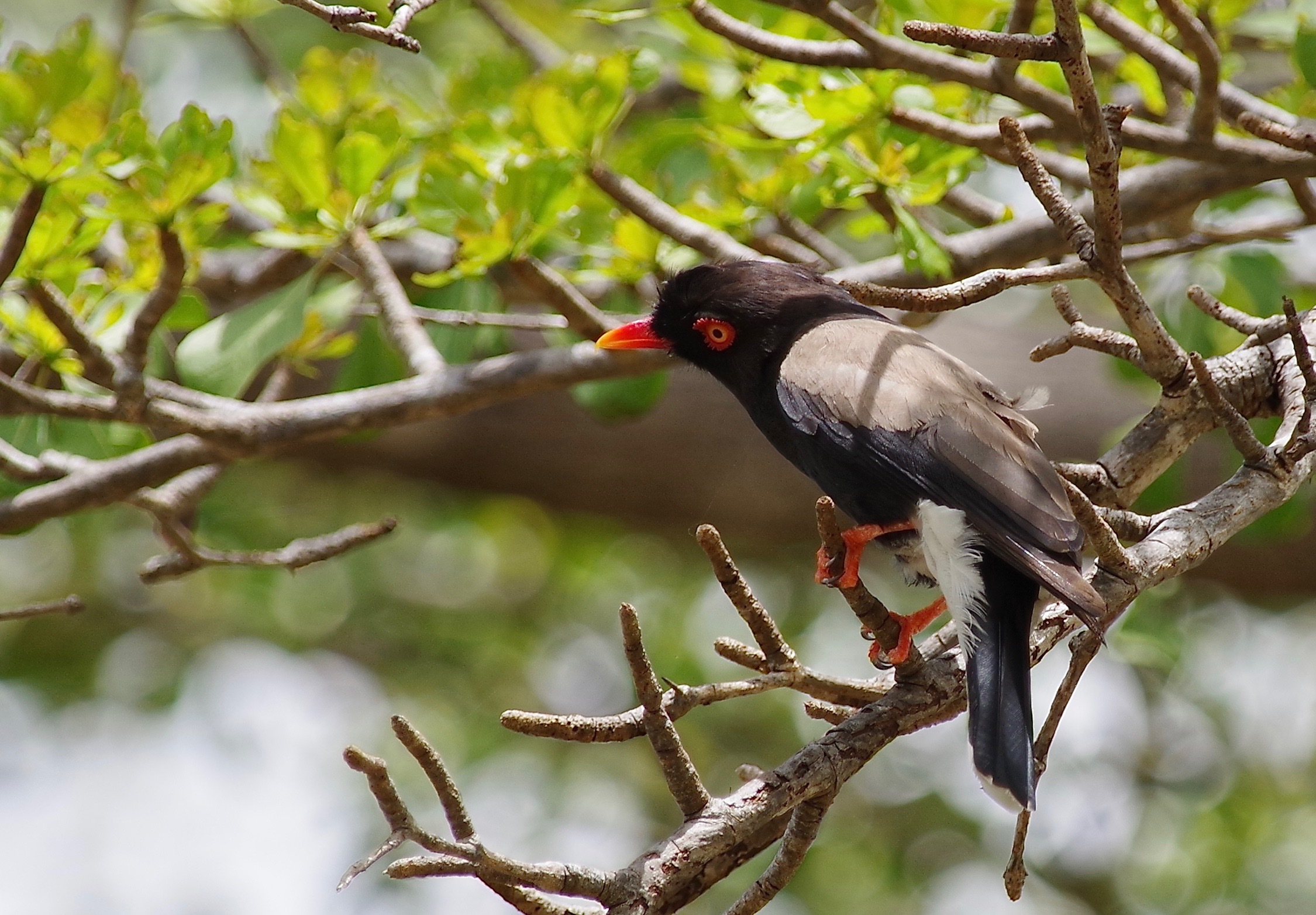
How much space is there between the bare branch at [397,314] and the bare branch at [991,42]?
2.09m

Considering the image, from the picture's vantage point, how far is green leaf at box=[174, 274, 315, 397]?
3398mm

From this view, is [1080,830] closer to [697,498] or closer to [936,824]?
[936,824]

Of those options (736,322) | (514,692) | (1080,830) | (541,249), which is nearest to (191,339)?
(541,249)

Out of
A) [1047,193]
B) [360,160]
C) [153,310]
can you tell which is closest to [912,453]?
[1047,193]

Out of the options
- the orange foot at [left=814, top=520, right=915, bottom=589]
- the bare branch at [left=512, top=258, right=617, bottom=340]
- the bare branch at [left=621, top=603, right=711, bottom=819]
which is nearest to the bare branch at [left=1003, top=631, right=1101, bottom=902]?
the orange foot at [left=814, top=520, right=915, bottom=589]

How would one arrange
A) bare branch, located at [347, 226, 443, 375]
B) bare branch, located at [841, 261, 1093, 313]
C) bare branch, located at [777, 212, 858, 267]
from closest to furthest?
1. bare branch, located at [841, 261, 1093, 313]
2. bare branch, located at [347, 226, 443, 375]
3. bare branch, located at [777, 212, 858, 267]

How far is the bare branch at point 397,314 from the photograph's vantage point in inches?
153

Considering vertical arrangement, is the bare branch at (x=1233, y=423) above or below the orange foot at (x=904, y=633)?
above

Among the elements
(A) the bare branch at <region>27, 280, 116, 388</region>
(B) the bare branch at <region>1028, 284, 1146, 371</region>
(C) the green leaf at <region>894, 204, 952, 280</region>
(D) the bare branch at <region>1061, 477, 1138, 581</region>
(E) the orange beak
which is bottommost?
(E) the orange beak

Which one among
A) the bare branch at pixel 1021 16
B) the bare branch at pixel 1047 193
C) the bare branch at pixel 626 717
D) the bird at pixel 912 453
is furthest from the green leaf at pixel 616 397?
the bare branch at pixel 1047 193

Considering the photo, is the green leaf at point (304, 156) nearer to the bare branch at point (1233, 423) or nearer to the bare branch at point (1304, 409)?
the bare branch at point (1233, 423)

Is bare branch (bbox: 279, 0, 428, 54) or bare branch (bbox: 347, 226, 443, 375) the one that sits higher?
bare branch (bbox: 279, 0, 428, 54)

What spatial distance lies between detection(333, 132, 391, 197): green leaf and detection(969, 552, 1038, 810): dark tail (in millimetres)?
2027

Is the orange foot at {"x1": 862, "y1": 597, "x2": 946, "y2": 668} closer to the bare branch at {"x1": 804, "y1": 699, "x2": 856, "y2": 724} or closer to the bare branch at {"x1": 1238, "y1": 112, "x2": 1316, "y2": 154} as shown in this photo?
the bare branch at {"x1": 804, "y1": 699, "x2": 856, "y2": 724}
